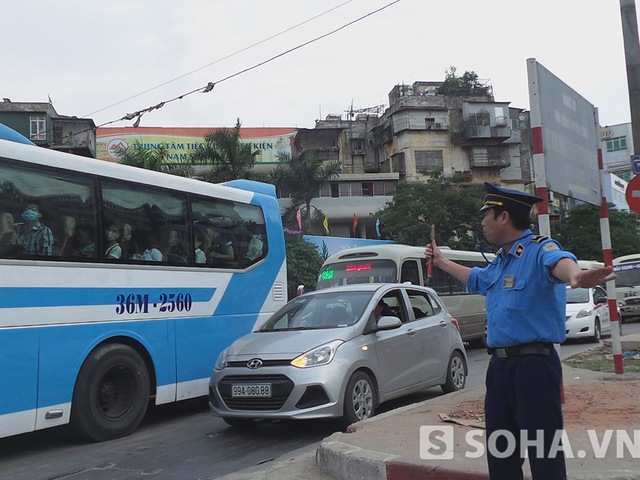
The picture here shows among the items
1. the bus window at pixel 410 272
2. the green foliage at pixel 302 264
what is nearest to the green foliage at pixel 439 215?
the green foliage at pixel 302 264

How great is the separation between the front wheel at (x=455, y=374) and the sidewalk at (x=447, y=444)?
1.83m

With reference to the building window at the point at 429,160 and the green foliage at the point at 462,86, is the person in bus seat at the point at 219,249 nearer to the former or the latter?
the building window at the point at 429,160

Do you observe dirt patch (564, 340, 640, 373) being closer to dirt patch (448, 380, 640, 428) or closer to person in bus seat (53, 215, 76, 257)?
dirt patch (448, 380, 640, 428)

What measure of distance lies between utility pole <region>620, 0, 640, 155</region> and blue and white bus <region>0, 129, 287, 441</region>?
5825 millimetres

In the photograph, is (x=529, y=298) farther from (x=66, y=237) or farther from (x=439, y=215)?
(x=439, y=215)

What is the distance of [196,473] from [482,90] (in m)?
54.8

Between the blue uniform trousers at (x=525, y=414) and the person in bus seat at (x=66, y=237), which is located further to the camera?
the person in bus seat at (x=66, y=237)

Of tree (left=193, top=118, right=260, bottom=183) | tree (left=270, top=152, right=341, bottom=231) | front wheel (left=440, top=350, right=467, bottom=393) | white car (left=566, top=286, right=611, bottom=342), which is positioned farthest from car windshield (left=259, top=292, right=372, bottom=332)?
tree (left=270, top=152, right=341, bottom=231)

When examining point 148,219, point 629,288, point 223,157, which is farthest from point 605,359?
point 223,157

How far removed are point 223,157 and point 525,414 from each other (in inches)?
1107

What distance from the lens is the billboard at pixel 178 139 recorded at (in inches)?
1914

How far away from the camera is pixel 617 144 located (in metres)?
68.6

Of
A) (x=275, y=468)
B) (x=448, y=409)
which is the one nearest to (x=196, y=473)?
(x=275, y=468)

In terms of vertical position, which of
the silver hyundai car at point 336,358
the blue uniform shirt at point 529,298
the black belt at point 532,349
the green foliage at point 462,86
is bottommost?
the silver hyundai car at point 336,358
